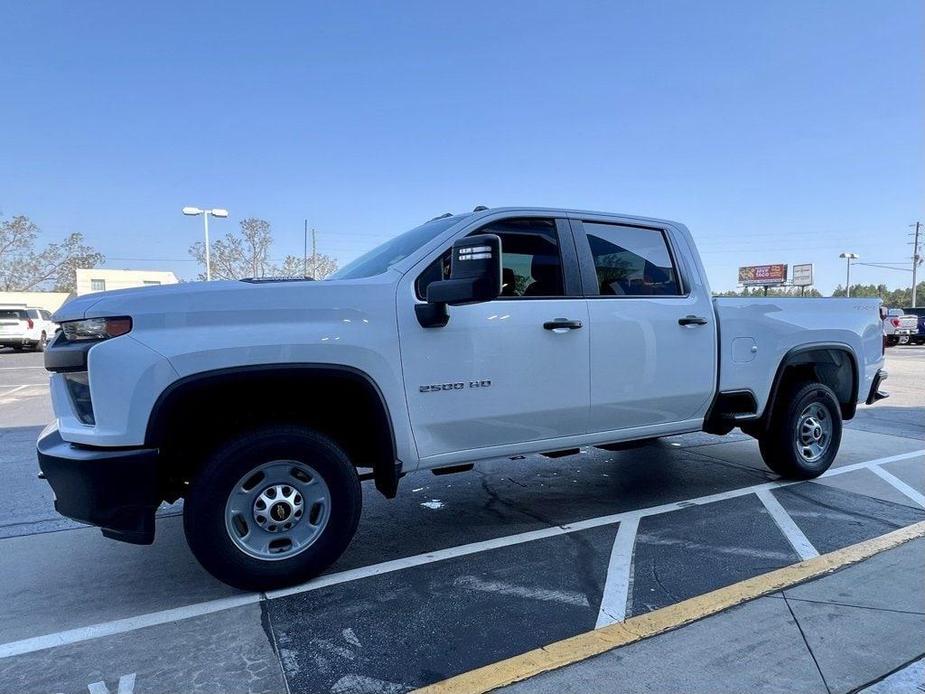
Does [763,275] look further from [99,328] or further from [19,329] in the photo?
[99,328]

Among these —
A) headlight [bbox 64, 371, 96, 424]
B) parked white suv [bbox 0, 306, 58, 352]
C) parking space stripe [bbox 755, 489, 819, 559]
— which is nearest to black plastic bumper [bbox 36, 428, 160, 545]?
headlight [bbox 64, 371, 96, 424]

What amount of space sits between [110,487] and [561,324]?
8.39 ft

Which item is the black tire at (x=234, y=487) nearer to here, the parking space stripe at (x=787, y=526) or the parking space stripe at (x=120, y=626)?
the parking space stripe at (x=120, y=626)

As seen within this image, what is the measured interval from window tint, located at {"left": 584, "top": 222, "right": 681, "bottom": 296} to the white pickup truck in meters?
0.02

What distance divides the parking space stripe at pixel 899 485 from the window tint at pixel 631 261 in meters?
2.56

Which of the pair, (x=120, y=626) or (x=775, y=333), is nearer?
(x=120, y=626)

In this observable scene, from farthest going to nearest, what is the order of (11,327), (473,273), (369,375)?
(11,327), (369,375), (473,273)

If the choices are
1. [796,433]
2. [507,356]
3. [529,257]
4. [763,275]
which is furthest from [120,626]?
[763,275]

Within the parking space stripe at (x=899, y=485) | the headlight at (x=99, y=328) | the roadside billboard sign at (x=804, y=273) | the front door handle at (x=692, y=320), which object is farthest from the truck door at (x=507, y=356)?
the roadside billboard sign at (x=804, y=273)

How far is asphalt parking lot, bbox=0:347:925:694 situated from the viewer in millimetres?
2465

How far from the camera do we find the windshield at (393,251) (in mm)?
3682

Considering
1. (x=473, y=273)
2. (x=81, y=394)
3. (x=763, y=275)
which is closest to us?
(x=81, y=394)

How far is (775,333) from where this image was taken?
473cm

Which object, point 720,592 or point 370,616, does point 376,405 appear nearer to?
point 370,616
